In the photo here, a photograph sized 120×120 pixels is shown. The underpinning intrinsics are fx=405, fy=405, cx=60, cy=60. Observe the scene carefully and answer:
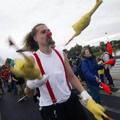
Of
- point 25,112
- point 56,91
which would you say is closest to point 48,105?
point 56,91

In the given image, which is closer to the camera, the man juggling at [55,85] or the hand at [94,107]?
the hand at [94,107]

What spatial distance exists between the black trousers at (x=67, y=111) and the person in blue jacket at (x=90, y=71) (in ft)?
11.1

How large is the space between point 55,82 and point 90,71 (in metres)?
3.79

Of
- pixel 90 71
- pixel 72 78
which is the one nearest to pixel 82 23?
pixel 72 78

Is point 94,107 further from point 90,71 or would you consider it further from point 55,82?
point 90,71

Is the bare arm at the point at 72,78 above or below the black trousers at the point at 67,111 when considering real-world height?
above

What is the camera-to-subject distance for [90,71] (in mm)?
7375

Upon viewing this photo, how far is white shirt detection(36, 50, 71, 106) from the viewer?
3.63m

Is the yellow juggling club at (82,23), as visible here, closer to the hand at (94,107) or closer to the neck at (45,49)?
the neck at (45,49)

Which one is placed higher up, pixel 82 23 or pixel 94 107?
pixel 82 23

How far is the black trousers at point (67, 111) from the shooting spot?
3.66 meters

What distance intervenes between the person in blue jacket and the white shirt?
3.41 meters

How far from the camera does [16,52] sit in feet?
9.82

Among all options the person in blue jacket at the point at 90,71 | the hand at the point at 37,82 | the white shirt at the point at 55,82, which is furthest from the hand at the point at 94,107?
the person in blue jacket at the point at 90,71
